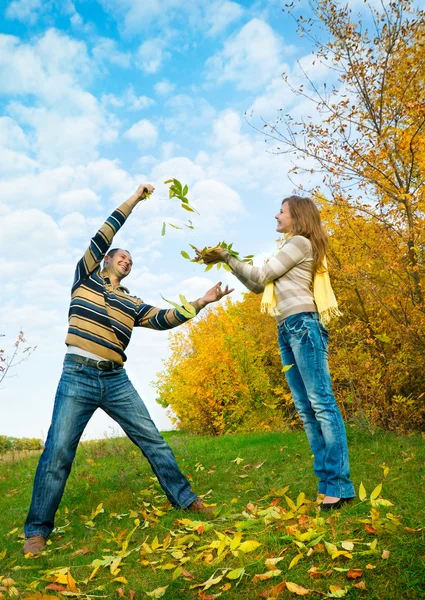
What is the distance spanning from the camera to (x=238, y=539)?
3273mm

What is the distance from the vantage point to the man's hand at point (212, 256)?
13.8ft

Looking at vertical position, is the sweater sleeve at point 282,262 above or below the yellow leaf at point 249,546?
above

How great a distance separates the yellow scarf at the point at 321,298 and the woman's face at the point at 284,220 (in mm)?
221

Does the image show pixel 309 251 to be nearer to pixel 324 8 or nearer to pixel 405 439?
pixel 405 439

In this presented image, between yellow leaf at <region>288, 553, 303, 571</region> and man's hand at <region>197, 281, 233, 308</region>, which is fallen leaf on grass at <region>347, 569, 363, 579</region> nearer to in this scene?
yellow leaf at <region>288, 553, 303, 571</region>

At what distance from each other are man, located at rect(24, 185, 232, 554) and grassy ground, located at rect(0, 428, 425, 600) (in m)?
0.34

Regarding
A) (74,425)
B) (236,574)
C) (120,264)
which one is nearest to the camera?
(236,574)

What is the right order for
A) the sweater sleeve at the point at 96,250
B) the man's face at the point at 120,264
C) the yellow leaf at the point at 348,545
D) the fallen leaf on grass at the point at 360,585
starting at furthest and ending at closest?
the man's face at the point at 120,264 → the sweater sleeve at the point at 96,250 → the yellow leaf at the point at 348,545 → the fallen leaf on grass at the point at 360,585

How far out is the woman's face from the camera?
414cm

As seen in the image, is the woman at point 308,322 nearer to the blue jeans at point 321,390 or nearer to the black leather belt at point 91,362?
the blue jeans at point 321,390

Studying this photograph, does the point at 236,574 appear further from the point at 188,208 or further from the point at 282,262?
the point at 188,208

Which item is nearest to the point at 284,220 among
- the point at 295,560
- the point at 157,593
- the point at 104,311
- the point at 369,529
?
the point at 104,311

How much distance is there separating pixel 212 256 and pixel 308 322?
954 millimetres

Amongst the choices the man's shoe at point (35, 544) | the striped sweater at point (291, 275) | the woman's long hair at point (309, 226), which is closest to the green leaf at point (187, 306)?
the striped sweater at point (291, 275)
